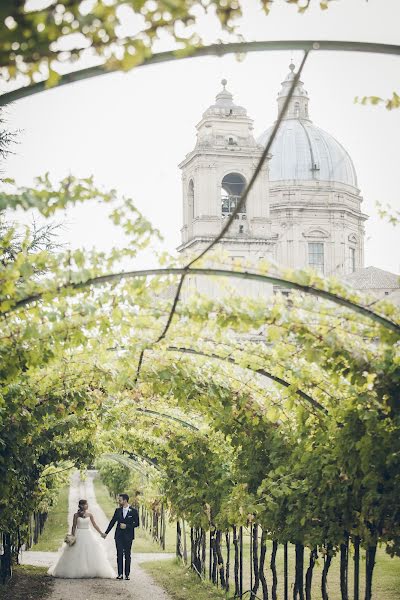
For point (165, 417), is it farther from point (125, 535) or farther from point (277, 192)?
point (277, 192)

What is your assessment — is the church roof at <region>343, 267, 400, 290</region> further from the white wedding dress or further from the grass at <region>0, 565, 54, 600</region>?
the grass at <region>0, 565, 54, 600</region>

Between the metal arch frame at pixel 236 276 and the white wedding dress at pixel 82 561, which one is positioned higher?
the metal arch frame at pixel 236 276

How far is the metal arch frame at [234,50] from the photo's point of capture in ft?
12.9

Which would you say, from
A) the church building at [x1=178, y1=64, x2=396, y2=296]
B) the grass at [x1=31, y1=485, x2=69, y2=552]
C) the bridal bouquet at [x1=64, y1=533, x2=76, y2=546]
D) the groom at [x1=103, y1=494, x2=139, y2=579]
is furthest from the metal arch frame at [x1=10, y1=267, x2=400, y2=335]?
the church building at [x1=178, y1=64, x2=396, y2=296]

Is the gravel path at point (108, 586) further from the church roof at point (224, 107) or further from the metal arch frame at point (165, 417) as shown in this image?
the church roof at point (224, 107)

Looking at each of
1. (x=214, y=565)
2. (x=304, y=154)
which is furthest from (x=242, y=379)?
(x=304, y=154)

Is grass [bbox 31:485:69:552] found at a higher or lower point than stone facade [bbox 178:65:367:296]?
lower

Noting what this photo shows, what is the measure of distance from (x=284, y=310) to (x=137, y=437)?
1065 cm

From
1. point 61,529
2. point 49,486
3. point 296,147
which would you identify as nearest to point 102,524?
point 61,529

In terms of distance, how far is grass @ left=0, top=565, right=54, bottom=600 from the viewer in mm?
14352

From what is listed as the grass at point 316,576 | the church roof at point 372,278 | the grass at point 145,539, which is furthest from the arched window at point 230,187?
the grass at point 316,576

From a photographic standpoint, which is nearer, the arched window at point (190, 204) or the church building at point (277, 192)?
the church building at point (277, 192)

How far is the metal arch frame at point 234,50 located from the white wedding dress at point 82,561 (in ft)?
48.8

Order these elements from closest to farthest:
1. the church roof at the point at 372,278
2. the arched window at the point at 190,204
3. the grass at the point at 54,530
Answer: the grass at the point at 54,530 → the church roof at the point at 372,278 → the arched window at the point at 190,204
